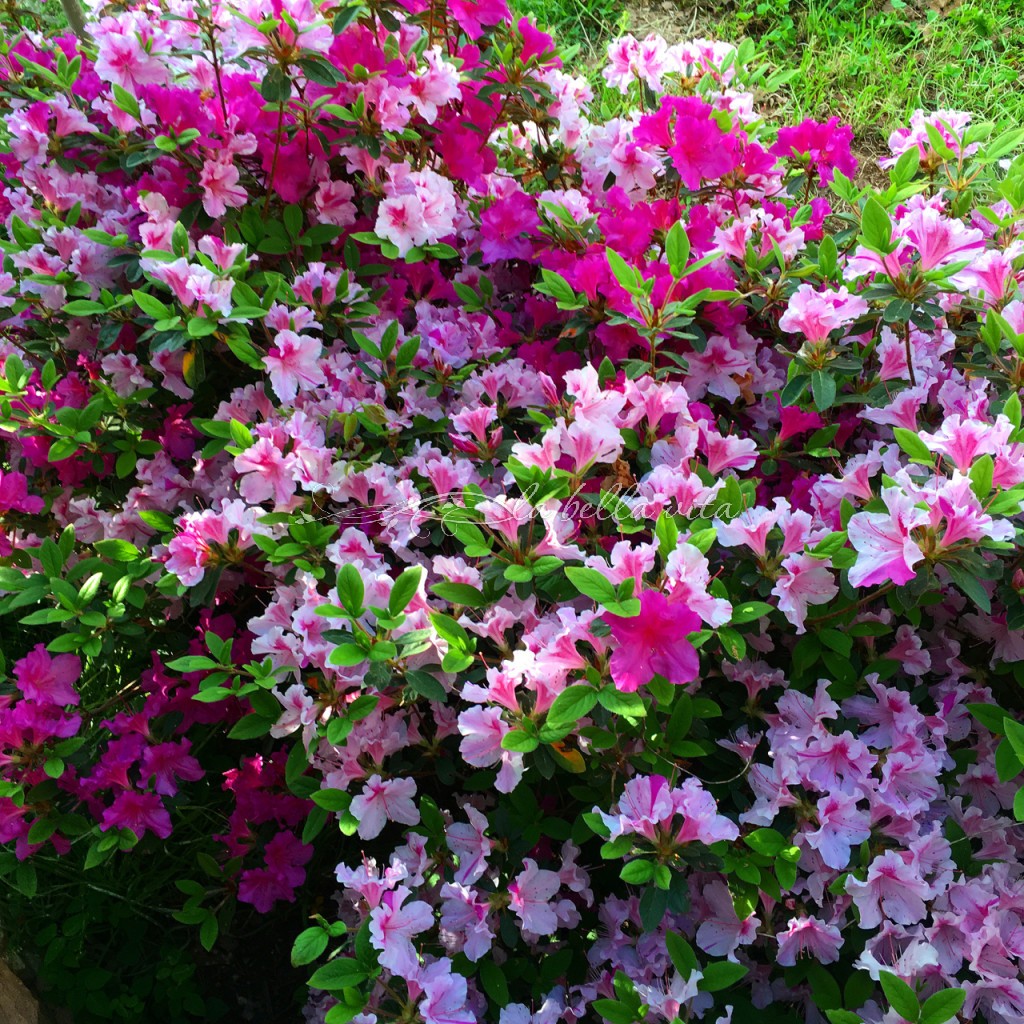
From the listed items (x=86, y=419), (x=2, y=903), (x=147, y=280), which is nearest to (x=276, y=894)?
(x=2, y=903)

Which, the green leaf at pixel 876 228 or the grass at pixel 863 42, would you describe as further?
the grass at pixel 863 42

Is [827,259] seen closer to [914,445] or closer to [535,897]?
[914,445]

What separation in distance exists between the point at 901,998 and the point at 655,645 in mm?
461

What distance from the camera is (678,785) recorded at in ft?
4.35

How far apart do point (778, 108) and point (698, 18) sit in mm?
717


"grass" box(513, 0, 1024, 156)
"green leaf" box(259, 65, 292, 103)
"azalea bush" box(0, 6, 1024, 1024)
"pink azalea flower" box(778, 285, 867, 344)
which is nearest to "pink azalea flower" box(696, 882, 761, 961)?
"azalea bush" box(0, 6, 1024, 1024)

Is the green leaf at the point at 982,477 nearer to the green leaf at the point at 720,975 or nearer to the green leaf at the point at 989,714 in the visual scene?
the green leaf at the point at 989,714

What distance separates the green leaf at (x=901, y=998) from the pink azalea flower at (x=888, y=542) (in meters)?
0.44

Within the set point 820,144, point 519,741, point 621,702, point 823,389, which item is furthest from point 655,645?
point 820,144

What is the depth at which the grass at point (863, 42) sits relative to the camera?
12.0 feet

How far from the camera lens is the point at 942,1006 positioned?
102 cm

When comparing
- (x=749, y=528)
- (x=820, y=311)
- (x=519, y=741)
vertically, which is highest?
(x=820, y=311)

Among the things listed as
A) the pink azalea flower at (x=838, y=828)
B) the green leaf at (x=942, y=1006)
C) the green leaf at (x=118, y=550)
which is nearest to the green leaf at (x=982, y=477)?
the pink azalea flower at (x=838, y=828)

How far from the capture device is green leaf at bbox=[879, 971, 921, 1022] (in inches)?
40.3
